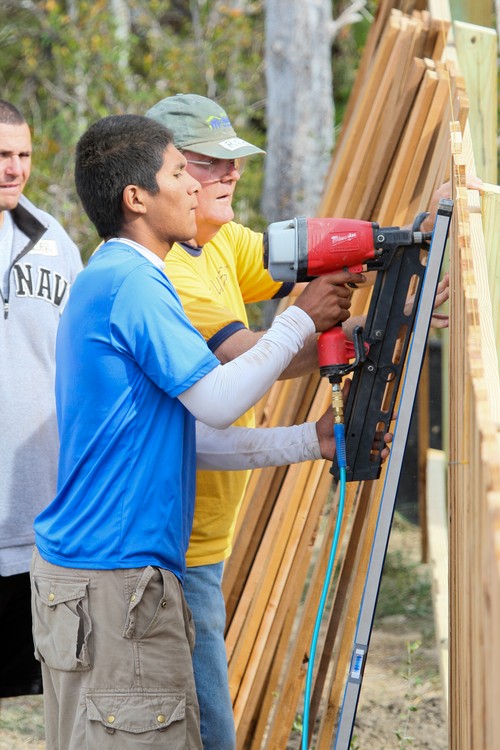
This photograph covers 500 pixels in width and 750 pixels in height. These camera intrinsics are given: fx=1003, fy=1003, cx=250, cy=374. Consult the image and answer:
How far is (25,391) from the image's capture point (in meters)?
3.26

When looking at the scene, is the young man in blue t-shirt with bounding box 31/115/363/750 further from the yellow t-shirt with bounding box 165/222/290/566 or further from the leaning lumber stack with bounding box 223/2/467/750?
the leaning lumber stack with bounding box 223/2/467/750

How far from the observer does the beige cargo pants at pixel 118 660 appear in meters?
2.21

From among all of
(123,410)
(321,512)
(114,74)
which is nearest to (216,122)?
(123,410)

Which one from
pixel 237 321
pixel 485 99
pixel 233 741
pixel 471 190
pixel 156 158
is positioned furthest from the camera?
pixel 485 99

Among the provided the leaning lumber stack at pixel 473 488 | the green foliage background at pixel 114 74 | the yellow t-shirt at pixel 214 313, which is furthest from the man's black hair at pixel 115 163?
the green foliage background at pixel 114 74

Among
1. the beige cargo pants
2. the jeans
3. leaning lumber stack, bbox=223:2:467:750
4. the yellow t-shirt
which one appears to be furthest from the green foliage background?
the beige cargo pants

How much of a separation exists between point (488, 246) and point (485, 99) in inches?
52.6

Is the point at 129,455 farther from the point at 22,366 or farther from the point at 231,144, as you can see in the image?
the point at 22,366

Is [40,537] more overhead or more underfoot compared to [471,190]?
more underfoot

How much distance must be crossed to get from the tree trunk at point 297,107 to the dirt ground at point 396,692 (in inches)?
114

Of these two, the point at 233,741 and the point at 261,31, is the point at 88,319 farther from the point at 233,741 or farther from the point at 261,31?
the point at 261,31

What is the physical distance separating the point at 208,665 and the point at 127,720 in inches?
21.5

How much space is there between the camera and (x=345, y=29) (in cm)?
1320

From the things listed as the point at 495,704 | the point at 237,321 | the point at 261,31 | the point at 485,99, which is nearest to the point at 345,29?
the point at 261,31
